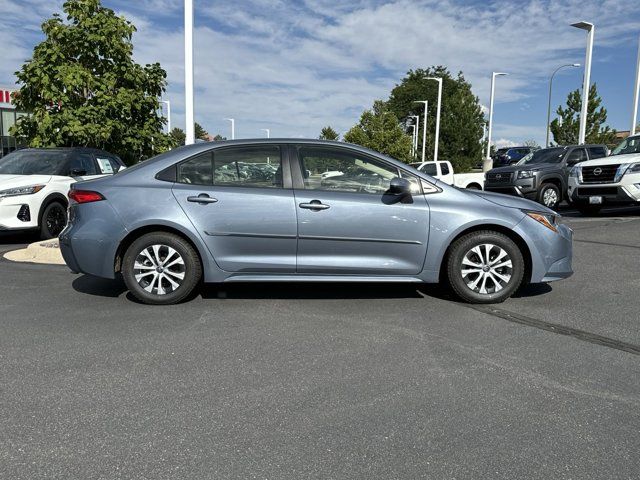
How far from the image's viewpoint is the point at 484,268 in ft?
17.0

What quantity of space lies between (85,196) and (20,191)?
4.63 m

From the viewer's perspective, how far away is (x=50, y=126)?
11664 mm

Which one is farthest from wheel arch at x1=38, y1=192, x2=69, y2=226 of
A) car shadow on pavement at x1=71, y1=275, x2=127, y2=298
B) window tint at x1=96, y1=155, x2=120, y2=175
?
car shadow on pavement at x1=71, y1=275, x2=127, y2=298

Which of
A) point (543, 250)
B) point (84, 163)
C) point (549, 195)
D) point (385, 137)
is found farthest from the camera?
point (385, 137)

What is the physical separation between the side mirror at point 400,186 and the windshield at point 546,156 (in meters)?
12.5

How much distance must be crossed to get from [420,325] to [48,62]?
34.4 feet

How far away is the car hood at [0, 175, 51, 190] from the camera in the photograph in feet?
29.1

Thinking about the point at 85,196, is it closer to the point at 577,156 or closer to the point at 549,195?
the point at 549,195

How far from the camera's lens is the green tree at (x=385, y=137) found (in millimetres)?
46844

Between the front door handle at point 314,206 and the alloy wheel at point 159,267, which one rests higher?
the front door handle at point 314,206

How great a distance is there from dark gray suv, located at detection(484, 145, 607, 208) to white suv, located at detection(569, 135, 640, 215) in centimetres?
149

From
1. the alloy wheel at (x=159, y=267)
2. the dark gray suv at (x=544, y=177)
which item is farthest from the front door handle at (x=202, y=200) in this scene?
the dark gray suv at (x=544, y=177)

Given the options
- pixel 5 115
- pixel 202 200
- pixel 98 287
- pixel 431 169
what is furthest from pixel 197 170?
pixel 5 115

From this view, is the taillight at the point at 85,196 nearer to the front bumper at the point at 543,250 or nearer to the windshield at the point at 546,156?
the front bumper at the point at 543,250
